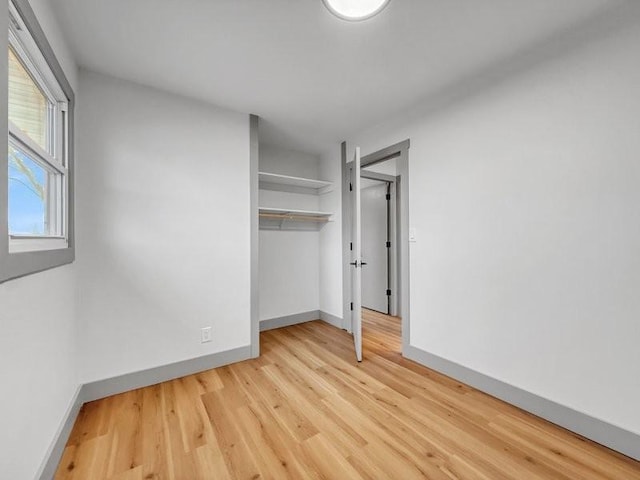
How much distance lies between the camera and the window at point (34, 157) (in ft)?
3.53

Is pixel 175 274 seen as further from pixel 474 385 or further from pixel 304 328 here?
pixel 474 385

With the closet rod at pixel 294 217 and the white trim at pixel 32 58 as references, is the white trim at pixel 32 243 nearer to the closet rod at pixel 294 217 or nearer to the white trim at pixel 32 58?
the white trim at pixel 32 58

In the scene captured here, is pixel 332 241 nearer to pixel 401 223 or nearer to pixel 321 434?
pixel 401 223

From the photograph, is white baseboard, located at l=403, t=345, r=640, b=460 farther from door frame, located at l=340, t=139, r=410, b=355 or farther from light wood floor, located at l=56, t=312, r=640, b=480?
door frame, located at l=340, t=139, r=410, b=355

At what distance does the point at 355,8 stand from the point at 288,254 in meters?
2.74

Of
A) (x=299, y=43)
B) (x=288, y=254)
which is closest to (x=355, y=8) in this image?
(x=299, y=43)

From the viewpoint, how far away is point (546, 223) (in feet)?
5.72

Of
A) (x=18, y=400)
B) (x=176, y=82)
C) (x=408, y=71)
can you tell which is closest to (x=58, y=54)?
(x=176, y=82)

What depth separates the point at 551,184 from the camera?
172cm

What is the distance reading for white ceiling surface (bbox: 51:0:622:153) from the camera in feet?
4.81

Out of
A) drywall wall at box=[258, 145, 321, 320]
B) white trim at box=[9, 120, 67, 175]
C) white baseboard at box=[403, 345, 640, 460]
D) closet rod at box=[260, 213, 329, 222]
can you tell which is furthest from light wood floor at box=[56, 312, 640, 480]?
closet rod at box=[260, 213, 329, 222]

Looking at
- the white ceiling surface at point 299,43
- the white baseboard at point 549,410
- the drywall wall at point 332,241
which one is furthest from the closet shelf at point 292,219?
the white baseboard at point 549,410

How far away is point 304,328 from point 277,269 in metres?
0.85

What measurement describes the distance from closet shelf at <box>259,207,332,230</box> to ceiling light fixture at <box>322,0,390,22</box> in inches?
81.1
